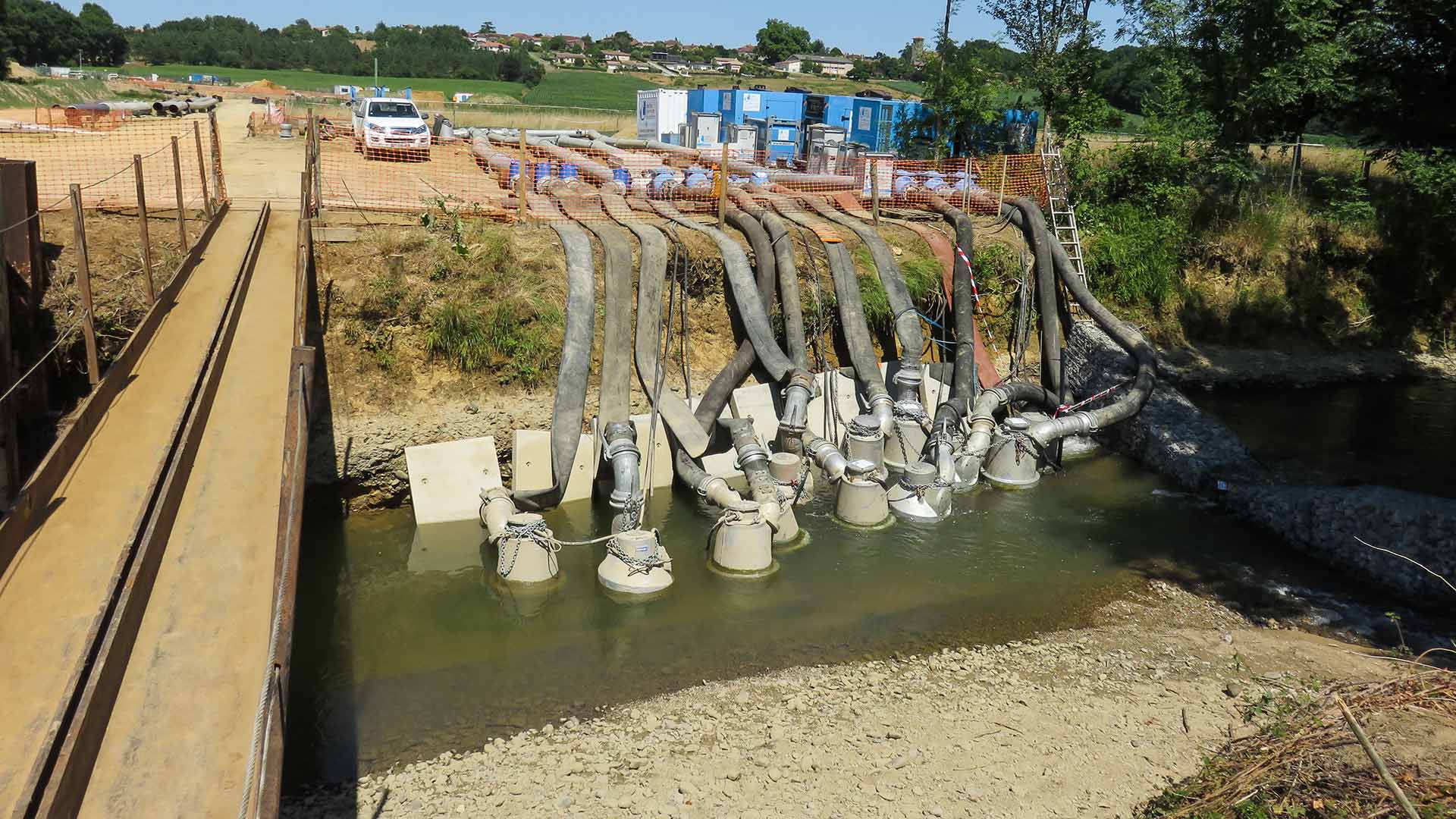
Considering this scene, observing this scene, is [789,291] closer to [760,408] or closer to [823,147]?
[760,408]

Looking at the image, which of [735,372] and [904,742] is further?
[735,372]

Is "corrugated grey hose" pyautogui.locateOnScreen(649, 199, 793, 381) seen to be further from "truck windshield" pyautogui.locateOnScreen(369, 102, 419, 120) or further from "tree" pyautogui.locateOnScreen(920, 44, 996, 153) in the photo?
"truck windshield" pyautogui.locateOnScreen(369, 102, 419, 120)

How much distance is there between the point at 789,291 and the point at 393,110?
56.3 feet

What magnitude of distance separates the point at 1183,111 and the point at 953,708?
19349mm

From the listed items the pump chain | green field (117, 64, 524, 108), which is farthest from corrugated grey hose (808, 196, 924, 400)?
green field (117, 64, 524, 108)

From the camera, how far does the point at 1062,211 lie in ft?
66.3

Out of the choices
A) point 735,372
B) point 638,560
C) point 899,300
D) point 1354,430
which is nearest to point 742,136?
point 899,300

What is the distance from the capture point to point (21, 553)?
6570 millimetres

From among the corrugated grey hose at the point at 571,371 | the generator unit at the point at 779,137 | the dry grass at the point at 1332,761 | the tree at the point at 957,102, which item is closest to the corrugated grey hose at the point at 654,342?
the corrugated grey hose at the point at 571,371

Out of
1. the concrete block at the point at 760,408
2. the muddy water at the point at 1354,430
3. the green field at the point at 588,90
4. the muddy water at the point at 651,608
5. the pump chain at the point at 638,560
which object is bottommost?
the muddy water at the point at 651,608

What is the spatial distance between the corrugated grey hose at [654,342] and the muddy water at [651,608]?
100cm

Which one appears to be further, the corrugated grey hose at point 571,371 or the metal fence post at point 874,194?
the metal fence post at point 874,194

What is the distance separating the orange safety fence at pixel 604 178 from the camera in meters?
17.4

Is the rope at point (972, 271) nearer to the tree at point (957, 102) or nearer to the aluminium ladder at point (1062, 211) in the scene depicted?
the aluminium ladder at point (1062, 211)
